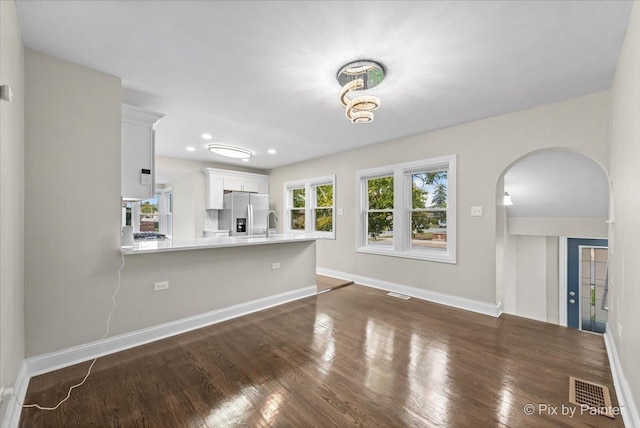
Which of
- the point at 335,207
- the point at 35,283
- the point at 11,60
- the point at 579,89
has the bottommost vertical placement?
the point at 35,283

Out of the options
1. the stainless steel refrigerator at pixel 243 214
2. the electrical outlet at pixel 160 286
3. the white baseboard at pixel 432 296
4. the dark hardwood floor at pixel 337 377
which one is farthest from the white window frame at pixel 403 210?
the electrical outlet at pixel 160 286

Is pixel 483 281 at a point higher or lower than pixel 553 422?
higher

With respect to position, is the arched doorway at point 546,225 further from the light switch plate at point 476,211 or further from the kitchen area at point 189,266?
the kitchen area at point 189,266

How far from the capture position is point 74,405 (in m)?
1.80

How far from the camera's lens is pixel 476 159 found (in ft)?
12.0

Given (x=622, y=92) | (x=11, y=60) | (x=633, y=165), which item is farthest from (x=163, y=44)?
→ (x=622, y=92)

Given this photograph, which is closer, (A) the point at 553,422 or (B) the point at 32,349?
(A) the point at 553,422

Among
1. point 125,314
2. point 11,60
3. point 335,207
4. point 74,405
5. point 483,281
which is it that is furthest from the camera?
point 335,207

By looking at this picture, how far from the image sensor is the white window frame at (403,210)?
3902mm

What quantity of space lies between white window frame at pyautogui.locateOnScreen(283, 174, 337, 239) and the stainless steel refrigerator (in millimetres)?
593

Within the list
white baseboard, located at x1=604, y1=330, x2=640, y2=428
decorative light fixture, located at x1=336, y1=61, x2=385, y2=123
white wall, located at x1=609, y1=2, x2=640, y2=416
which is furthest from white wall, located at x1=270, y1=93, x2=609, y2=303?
decorative light fixture, located at x1=336, y1=61, x2=385, y2=123

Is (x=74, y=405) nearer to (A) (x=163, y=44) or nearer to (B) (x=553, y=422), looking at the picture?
(A) (x=163, y=44)

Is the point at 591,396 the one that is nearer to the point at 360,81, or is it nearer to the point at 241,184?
the point at 360,81

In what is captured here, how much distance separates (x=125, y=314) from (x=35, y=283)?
72 cm
